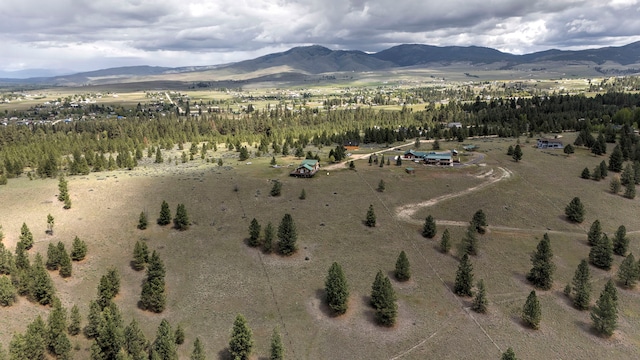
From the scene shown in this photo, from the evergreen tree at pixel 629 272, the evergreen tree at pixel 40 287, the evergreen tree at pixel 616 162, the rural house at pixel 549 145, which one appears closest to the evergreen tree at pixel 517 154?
the evergreen tree at pixel 616 162

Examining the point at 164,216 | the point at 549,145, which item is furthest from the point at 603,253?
the point at 549,145

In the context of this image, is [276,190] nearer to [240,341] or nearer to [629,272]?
[240,341]

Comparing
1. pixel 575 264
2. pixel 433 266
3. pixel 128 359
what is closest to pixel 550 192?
pixel 575 264

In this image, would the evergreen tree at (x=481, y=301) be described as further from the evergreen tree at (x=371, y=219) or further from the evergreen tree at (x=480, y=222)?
the evergreen tree at (x=371, y=219)

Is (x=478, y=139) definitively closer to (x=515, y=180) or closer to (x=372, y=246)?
(x=515, y=180)

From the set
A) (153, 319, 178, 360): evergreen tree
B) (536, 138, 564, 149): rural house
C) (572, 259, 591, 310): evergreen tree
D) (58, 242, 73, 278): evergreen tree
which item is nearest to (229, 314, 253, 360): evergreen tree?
(153, 319, 178, 360): evergreen tree

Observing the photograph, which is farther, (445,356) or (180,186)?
(180,186)
